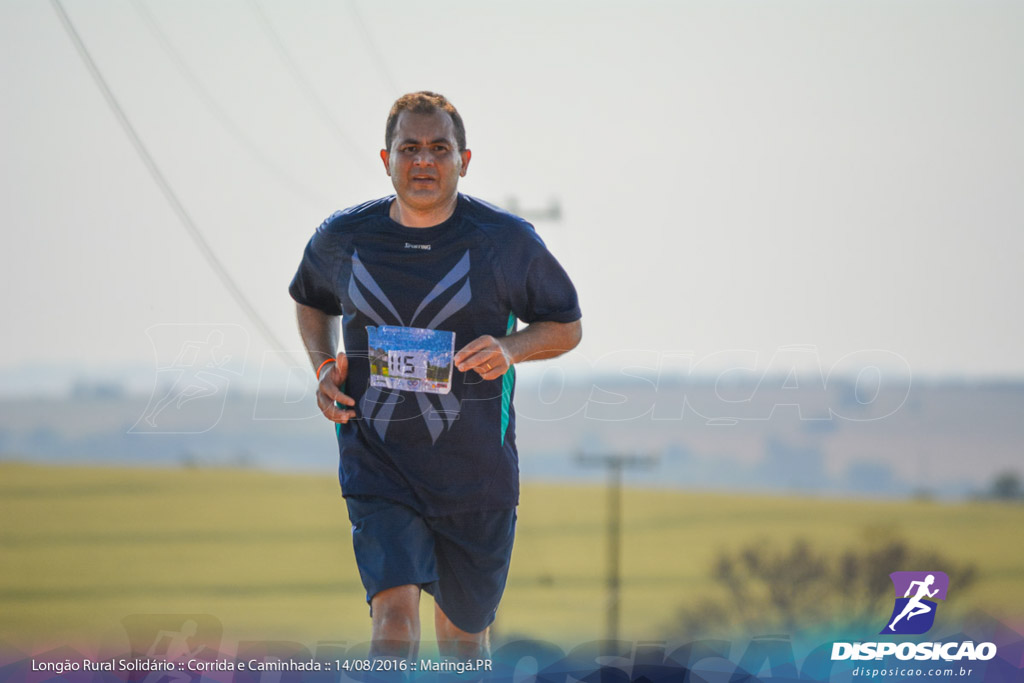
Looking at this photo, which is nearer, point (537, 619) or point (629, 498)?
point (537, 619)

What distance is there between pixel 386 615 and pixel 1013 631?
265cm

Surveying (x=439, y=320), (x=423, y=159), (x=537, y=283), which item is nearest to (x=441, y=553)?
(x=439, y=320)

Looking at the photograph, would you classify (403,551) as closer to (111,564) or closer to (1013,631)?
(1013,631)

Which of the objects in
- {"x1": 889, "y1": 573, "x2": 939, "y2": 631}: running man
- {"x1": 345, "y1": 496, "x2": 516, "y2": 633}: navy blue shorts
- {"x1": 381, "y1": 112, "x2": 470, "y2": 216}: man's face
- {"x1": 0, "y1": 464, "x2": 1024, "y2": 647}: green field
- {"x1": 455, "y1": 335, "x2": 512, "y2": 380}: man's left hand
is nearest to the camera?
{"x1": 455, "y1": 335, "x2": 512, "y2": 380}: man's left hand

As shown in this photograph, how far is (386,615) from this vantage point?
3.56 m

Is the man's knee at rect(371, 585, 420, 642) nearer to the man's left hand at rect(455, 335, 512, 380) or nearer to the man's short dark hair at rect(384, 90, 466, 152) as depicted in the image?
the man's left hand at rect(455, 335, 512, 380)

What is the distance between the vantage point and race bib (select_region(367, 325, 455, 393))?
147 inches

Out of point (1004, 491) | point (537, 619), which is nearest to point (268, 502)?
point (537, 619)

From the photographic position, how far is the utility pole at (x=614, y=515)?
115 feet

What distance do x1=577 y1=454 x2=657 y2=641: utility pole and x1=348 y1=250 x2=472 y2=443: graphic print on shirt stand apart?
97.7 ft

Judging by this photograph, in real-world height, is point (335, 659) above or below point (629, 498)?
above

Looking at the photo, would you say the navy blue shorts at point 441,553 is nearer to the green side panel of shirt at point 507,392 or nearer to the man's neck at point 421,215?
the green side panel of shirt at point 507,392

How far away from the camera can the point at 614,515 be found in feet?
201

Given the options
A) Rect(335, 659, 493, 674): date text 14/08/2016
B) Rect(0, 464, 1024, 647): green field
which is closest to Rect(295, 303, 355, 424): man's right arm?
Rect(335, 659, 493, 674): date text 14/08/2016
